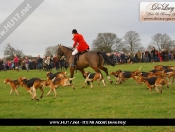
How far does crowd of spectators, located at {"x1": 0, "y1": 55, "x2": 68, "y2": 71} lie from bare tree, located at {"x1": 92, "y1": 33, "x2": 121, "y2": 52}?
14.3 metres

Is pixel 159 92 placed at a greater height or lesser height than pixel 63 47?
lesser

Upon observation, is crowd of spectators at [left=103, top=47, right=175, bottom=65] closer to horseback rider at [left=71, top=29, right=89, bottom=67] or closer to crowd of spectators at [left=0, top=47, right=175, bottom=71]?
crowd of spectators at [left=0, top=47, right=175, bottom=71]

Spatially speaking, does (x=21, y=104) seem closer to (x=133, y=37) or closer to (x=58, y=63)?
(x=58, y=63)

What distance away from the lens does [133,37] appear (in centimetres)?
3809

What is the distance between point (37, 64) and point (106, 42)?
57.0 ft

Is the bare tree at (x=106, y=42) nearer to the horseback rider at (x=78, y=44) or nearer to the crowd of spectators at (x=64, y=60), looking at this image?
the crowd of spectators at (x=64, y=60)

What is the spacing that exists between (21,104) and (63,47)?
6809mm

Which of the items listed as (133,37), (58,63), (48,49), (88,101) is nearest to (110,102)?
(88,101)

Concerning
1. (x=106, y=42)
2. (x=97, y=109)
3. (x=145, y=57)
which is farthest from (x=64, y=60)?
(x=97, y=109)

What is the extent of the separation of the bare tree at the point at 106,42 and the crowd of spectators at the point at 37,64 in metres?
14.3

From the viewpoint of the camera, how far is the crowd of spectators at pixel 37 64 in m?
31.2

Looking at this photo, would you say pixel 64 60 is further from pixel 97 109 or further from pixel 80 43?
pixel 97 109

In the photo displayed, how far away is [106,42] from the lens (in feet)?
160

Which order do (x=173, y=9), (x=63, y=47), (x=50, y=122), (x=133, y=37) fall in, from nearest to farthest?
(x=50, y=122) → (x=173, y=9) → (x=63, y=47) → (x=133, y=37)
